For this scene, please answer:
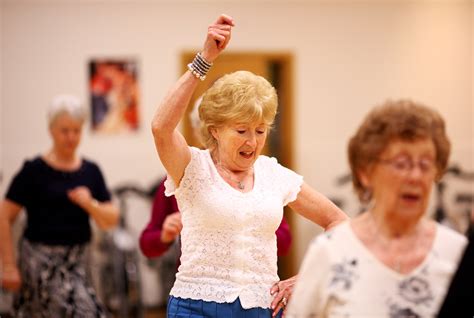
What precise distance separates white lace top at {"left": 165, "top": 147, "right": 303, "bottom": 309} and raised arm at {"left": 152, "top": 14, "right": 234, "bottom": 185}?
10 centimetres

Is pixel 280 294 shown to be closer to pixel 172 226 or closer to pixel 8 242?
pixel 172 226

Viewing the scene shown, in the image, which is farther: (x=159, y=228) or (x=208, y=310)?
(x=159, y=228)

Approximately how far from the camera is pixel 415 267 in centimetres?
188

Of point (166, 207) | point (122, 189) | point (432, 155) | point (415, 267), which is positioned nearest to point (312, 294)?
point (415, 267)

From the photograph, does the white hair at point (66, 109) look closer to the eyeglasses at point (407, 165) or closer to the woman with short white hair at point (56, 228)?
the woman with short white hair at point (56, 228)

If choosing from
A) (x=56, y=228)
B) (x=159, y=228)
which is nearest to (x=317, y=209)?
(x=159, y=228)

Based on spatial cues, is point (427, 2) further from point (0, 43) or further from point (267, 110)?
point (267, 110)

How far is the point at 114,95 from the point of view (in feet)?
23.2

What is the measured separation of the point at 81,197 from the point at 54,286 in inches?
18.4

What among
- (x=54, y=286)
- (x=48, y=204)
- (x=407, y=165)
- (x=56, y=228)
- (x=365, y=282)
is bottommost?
(x=54, y=286)

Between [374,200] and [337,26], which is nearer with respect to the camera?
[374,200]

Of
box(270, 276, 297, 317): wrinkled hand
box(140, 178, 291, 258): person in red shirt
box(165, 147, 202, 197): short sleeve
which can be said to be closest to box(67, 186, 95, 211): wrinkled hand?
box(140, 178, 291, 258): person in red shirt

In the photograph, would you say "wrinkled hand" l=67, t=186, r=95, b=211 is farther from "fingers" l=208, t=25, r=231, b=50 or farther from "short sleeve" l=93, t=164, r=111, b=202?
"fingers" l=208, t=25, r=231, b=50

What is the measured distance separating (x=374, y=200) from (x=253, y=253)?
56 centimetres
